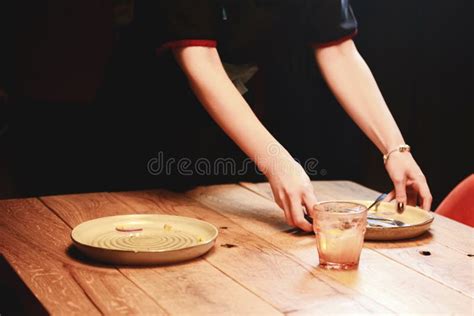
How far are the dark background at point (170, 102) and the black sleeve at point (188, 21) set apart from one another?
1.10 feet

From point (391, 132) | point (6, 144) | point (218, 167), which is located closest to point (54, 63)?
point (6, 144)

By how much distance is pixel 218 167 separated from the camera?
2555mm

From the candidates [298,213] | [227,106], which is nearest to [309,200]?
[298,213]

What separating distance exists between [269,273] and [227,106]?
50 cm

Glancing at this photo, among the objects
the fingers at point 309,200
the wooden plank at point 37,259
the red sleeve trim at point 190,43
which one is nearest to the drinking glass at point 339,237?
the fingers at point 309,200

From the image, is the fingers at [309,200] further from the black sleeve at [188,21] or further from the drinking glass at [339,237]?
the black sleeve at [188,21]

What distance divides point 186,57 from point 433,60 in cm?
212

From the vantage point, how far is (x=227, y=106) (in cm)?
174

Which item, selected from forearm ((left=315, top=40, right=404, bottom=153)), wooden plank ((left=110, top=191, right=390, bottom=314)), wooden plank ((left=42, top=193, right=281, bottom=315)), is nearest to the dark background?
forearm ((left=315, top=40, right=404, bottom=153))

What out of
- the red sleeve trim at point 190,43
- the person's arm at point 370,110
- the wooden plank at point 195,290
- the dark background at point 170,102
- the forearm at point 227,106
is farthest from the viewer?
the dark background at point 170,102

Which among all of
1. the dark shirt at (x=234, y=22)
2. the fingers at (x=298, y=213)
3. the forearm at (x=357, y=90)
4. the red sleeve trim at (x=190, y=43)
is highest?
the dark shirt at (x=234, y=22)

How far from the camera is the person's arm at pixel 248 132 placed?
5.23 feet

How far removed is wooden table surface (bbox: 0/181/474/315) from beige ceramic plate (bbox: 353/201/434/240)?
0.02m

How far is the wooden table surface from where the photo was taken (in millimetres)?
1199
